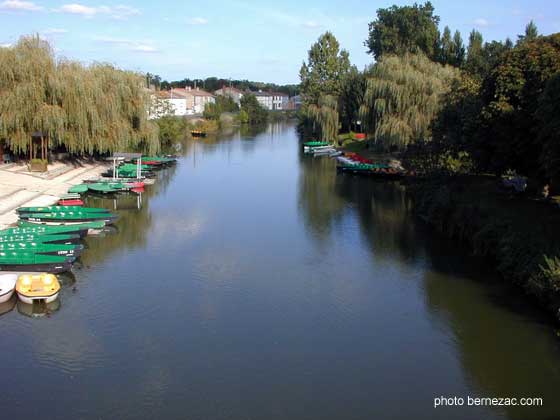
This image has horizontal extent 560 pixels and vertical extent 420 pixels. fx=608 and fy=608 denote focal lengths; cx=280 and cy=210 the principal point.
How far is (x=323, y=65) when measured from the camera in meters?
71.2

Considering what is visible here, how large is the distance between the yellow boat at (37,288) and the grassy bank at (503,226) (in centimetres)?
1212

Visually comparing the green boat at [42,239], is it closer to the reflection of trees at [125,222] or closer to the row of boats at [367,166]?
the reflection of trees at [125,222]

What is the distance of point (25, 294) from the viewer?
14930 mm

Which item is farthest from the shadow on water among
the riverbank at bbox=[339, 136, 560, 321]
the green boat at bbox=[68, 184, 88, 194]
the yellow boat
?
the green boat at bbox=[68, 184, 88, 194]

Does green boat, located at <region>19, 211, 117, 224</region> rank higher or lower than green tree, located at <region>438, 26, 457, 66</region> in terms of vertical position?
lower

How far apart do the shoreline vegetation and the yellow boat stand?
39.8 ft

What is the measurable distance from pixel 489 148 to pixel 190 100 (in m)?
85.2

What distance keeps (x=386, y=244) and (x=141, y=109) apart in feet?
66.5

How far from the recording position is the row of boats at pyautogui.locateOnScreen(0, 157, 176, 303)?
49.9 feet

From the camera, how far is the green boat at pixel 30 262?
1647 cm

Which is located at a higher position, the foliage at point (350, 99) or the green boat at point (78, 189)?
the foliage at point (350, 99)

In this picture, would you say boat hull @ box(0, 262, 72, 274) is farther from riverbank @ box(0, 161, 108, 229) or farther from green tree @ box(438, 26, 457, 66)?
green tree @ box(438, 26, 457, 66)

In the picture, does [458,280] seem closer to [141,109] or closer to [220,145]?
[141,109]

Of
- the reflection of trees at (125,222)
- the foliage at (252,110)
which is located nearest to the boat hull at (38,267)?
the reflection of trees at (125,222)
